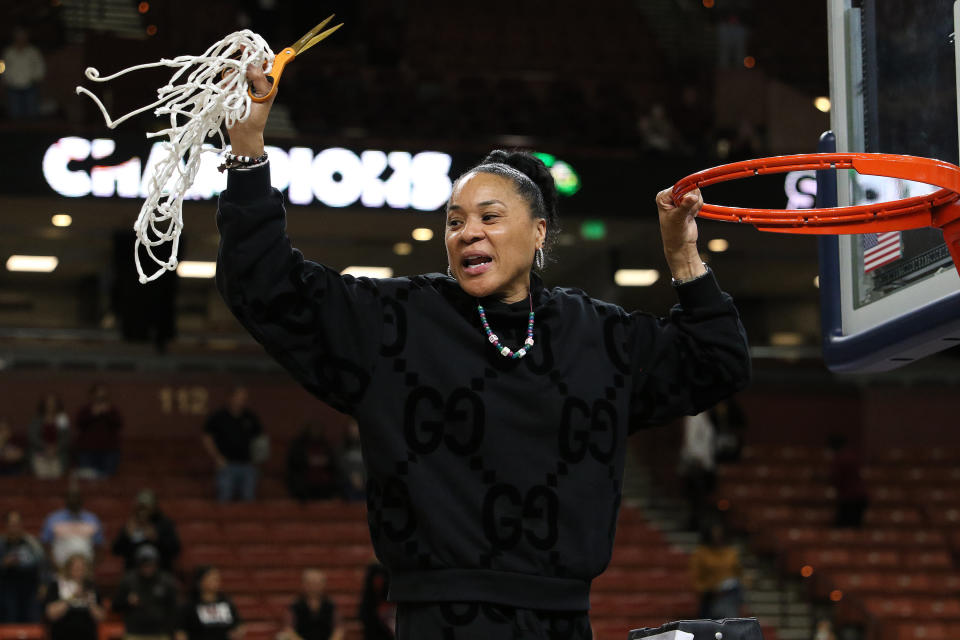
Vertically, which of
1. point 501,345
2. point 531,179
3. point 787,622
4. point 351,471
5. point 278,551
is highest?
point 351,471

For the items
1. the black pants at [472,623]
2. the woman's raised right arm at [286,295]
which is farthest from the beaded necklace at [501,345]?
the black pants at [472,623]

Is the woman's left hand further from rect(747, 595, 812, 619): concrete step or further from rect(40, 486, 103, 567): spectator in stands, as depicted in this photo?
rect(747, 595, 812, 619): concrete step

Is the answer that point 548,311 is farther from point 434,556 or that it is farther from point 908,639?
point 908,639

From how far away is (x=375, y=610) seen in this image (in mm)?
8977

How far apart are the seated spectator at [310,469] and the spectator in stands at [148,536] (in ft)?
8.66

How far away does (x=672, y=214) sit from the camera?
265 cm

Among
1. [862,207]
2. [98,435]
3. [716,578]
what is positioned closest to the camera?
[862,207]

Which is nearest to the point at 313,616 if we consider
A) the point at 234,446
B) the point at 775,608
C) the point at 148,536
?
the point at 148,536

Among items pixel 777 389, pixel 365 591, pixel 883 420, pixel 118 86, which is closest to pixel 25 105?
pixel 118 86

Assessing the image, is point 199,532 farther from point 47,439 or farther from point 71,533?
point 47,439

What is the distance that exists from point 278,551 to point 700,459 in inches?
173

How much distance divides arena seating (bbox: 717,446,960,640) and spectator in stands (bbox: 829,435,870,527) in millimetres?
158

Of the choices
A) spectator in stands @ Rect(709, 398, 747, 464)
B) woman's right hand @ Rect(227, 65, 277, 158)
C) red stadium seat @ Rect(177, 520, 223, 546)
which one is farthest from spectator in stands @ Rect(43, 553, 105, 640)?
woman's right hand @ Rect(227, 65, 277, 158)

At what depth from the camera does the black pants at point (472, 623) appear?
228 cm
